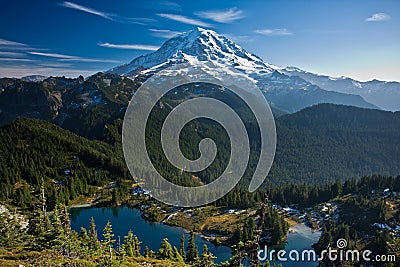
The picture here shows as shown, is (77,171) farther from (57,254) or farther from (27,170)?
(57,254)

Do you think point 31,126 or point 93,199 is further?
point 31,126

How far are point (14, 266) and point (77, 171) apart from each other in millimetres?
143053

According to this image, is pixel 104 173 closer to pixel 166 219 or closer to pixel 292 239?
pixel 166 219

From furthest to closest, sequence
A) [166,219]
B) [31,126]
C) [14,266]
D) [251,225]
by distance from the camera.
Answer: [31,126] → [166,219] → [251,225] → [14,266]

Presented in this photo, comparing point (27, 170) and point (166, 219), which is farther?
point (27, 170)

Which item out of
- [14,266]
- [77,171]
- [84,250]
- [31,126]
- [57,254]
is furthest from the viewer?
[31,126]

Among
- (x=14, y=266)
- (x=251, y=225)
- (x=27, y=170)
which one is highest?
(x=14, y=266)

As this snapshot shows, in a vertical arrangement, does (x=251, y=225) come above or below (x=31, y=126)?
below

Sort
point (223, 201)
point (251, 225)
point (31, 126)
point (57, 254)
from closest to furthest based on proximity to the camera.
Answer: point (57, 254)
point (251, 225)
point (223, 201)
point (31, 126)

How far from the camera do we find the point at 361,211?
399 feet

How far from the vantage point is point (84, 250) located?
4544 cm

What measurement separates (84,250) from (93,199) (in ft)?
365

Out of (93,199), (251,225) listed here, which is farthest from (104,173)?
(251,225)

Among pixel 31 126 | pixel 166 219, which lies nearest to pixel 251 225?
pixel 166 219
